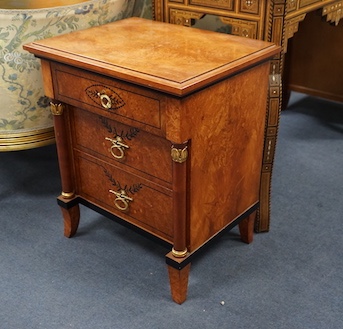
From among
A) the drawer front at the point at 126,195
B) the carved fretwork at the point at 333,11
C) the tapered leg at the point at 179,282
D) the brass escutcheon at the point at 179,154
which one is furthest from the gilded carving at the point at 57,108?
the carved fretwork at the point at 333,11

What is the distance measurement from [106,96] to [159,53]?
0.17 m

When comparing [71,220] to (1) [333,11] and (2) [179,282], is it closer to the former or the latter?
(2) [179,282]

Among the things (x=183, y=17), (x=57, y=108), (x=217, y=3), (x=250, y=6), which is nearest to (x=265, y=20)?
(x=250, y=6)

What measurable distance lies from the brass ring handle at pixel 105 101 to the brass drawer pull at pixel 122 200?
27 cm

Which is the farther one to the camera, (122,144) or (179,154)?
(122,144)

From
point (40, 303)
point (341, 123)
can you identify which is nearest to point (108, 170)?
point (40, 303)

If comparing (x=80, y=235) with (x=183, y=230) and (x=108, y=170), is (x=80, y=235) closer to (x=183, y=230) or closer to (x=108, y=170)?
(x=108, y=170)

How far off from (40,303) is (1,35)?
80 cm

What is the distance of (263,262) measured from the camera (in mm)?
1614

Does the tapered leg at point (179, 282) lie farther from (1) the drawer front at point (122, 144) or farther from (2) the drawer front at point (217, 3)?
(2) the drawer front at point (217, 3)

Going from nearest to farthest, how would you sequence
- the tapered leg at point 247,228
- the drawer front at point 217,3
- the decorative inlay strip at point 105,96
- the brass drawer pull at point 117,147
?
1. the decorative inlay strip at point 105,96
2. the brass drawer pull at point 117,147
3. the drawer front at point 217,3
4. the tapered leg at point 247,228

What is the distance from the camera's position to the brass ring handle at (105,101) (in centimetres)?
132

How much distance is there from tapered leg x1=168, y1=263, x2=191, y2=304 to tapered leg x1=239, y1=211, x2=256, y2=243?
0.98 ft

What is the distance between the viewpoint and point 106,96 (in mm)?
1313
